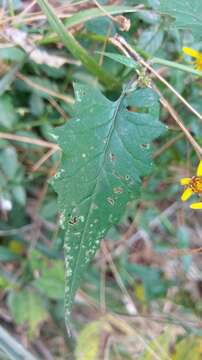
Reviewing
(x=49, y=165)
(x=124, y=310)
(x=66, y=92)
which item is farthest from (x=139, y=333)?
(x=66, y=92)

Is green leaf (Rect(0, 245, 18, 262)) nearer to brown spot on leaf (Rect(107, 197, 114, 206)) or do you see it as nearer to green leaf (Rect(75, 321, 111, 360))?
green leaf (Rect(75, 321, 111, 360))

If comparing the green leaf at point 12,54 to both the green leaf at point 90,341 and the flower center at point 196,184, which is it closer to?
the flower center at point 196,184

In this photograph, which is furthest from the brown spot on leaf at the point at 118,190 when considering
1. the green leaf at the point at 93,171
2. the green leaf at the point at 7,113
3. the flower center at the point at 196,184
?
the green leaf at the point at 7,113

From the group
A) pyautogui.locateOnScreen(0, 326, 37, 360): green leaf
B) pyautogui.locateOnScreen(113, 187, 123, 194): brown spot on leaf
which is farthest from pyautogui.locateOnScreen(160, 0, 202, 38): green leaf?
pyautogui.locateOnScreen(0, 326, 37, 360): green leaf

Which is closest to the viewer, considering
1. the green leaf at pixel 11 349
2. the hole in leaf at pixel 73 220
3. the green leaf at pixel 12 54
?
the hole in leaf at pixel 73 220

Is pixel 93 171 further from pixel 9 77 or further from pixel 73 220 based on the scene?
pixel 9 77

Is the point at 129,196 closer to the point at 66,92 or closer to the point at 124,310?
the point at 66,92
